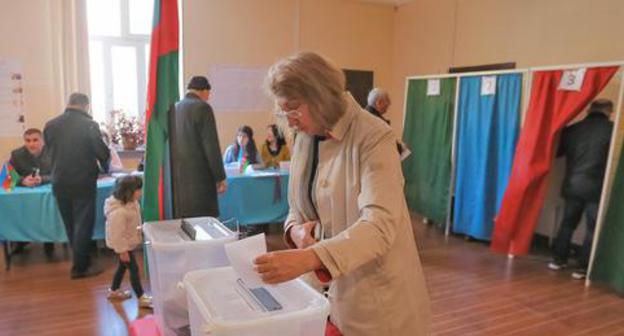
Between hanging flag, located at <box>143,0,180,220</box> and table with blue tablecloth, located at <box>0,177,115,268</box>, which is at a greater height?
hanging flag, located at <box>143,0,180,220</box>

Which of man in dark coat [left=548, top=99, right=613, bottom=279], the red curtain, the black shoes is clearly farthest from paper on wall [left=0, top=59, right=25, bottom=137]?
man in dark coat [left=548, top=99, right=613, bottom=279]

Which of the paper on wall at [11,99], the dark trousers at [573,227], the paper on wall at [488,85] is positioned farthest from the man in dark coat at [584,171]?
the paper on wall at [11,99]

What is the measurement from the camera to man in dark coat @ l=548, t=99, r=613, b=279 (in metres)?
3.54

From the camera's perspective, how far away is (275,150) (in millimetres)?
4887

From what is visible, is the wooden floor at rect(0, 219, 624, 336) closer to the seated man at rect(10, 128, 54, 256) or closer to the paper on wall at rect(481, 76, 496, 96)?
the seated man at rect(10, 128, 54, 256)

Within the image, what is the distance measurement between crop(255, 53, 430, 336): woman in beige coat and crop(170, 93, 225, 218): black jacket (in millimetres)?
1923

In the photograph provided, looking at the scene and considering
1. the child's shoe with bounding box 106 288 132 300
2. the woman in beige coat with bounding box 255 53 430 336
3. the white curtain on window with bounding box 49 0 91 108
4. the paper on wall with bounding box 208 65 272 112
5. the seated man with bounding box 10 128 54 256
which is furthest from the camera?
the paper on wall with bounding box 208 65 272 112

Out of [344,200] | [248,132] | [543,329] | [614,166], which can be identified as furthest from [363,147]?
[248,132]

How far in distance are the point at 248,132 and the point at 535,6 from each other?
3137 mm

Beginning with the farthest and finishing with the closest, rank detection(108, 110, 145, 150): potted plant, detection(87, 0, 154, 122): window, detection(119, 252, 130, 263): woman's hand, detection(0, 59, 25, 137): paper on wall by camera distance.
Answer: detection(87, 0, 154, 122): window → detection(108, 110, 145, 150): potted plant → detection(0, 59, 25, 137): paper on wall → detection(119, 252, 130, 263): woman's hand

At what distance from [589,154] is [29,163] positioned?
460 centimetres

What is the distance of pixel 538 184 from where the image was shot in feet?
12.5

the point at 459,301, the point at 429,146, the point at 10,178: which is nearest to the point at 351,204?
the point at 459,301

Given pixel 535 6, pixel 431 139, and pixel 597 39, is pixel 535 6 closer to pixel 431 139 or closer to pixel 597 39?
pixel 597 39
